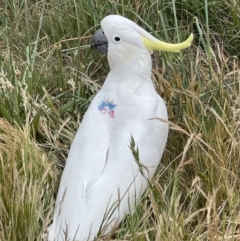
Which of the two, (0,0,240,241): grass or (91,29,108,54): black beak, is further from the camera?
(91,29,108,54): black beak

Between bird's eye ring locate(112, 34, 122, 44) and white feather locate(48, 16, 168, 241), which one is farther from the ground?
bird's eye ring locate(112, 34, 122, 44)

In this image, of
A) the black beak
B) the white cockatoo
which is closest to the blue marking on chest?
the white cockatoo

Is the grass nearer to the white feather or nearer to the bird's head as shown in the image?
the white feather

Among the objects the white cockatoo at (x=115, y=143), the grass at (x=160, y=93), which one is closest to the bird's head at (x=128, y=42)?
the white cockatoo at (x=115, y=143)

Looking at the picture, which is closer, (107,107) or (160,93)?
(107,107)

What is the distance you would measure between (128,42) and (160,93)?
0.85ft

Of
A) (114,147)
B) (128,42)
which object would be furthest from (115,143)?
(128,42)

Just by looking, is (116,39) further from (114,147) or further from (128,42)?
(114,147)

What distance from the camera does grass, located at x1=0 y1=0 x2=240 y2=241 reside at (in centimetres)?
118

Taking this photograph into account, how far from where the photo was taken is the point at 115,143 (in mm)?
1230

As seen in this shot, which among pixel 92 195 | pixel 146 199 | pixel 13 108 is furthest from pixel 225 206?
pixel 13 108

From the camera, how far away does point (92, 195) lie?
3.84 ft

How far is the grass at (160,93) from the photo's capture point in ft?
3.86

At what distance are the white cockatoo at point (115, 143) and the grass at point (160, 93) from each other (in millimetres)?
48
